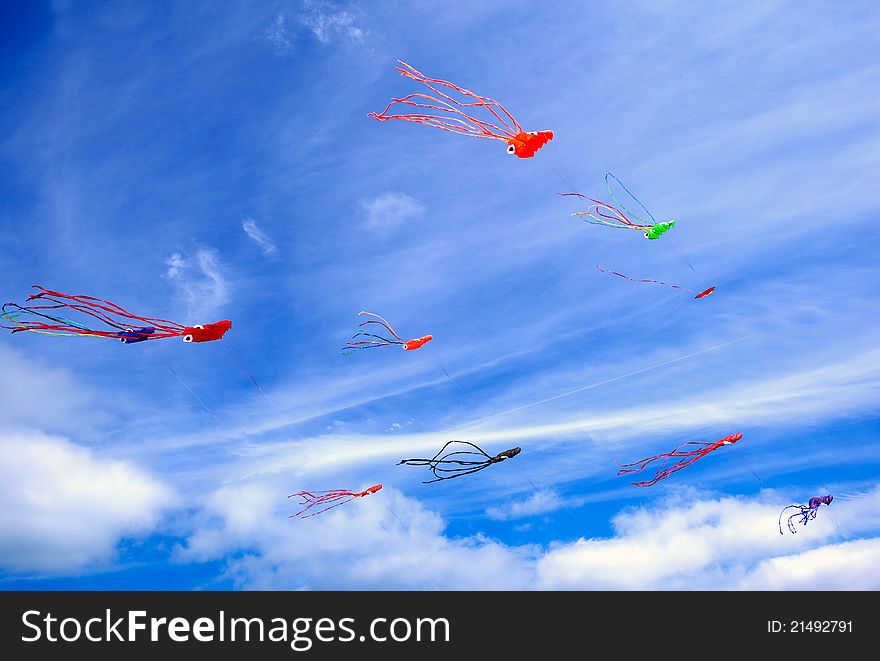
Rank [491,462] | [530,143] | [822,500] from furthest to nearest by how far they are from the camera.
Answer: [822,500] < [530,143] < [491,462]

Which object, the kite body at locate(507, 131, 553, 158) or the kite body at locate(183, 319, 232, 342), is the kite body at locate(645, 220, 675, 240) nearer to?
the kite body at locate(507, 131, 553, 158)

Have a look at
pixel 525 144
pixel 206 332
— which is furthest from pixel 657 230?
pixel 206 332

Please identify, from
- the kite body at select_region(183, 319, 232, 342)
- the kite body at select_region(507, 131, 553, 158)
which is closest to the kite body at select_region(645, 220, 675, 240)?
the kite body at select_region(507, 131, 553, 158)

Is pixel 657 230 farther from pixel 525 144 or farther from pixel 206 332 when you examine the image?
pixel 206 332

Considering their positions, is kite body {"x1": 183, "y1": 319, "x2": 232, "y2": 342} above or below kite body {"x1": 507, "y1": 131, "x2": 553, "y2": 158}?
below

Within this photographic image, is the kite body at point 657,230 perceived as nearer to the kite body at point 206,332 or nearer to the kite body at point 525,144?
the kite body at point 525,144

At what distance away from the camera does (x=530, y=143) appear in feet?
66.2

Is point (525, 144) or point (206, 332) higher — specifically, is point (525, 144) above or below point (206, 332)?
above

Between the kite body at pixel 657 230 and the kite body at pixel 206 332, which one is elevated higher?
the kite body at pixel 657 230

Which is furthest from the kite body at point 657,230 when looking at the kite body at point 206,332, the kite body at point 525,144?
the kite body at point 206,332
